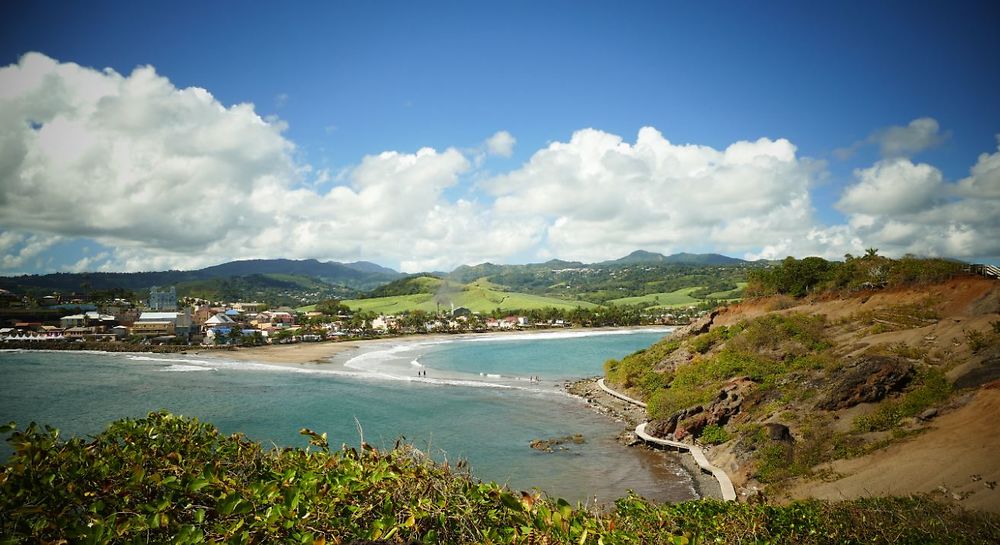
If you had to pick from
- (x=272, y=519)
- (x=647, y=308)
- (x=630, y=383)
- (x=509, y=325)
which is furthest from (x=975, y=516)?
(x=647, y=308)

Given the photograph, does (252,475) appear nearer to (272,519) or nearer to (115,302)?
(272,519)

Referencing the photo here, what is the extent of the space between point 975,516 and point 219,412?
42.1 meters

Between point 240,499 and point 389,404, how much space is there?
3931cm

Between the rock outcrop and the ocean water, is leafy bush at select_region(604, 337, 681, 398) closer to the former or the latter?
the ocean water

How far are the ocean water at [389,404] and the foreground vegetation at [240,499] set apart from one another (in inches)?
156

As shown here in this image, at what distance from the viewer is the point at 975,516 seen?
29.7ft

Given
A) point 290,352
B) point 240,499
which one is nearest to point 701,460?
point 240,499

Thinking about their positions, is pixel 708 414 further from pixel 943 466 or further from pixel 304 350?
pixel 304 350

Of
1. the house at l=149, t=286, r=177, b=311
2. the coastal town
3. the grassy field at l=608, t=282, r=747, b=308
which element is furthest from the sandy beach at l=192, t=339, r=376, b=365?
the grassy field at l=608, t=282, r=747, b=308

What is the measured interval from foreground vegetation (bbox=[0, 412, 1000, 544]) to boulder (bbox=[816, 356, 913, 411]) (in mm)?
19566

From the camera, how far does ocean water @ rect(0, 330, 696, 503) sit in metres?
23.6

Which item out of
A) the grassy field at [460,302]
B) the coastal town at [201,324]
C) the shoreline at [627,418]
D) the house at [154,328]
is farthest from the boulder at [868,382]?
the grassy field at [460,302]

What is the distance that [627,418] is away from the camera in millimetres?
33125

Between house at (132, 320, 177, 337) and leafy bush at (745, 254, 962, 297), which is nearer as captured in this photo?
leafy bush at (745, 254, 962, 297)
